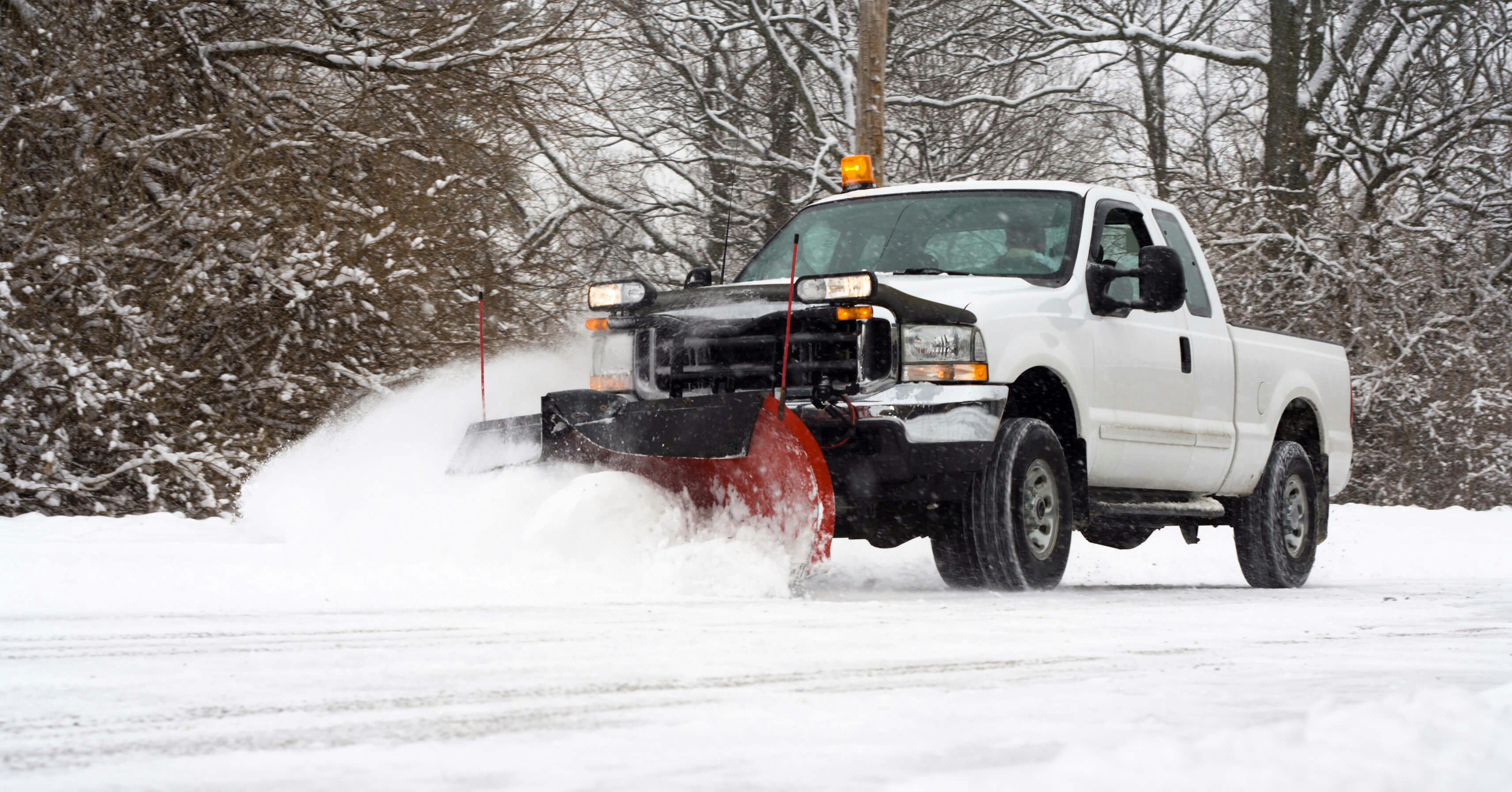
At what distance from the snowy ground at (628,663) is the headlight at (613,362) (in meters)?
0.52

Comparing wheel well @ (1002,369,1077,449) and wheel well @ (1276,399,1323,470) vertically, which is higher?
wheel well @ (1002,369,1077,449)

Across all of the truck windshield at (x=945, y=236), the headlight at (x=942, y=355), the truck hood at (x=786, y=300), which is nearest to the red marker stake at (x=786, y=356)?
the truck hood at (x=786, y=300)

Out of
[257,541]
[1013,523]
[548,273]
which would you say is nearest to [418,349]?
[548,273]

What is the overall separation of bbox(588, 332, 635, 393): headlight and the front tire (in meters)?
1.53

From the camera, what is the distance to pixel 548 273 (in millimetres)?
13273

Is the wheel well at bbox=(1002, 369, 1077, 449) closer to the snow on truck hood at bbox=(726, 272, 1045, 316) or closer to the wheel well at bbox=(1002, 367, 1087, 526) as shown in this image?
the wheel well at bbox=(1002, 367, 1087, 526)

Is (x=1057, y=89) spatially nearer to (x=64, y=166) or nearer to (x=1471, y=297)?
(x=1471, y=297)

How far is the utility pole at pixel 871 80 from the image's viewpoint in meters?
13.3

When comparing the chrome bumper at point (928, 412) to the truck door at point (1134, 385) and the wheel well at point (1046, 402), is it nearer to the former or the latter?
the wheel well at point (1046, 402)

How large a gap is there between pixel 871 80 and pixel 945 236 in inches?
234

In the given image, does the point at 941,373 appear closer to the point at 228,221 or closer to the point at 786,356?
the point at 786,356

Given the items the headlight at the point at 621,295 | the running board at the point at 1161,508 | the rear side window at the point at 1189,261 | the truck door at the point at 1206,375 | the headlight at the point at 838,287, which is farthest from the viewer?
the rear side window at the point at 1189,261

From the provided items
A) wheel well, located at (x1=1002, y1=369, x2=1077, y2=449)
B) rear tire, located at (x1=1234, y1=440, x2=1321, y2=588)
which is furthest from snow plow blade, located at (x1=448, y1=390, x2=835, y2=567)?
rear tire, located at (x1=1234, y1=440, x2=1321, y2=588)

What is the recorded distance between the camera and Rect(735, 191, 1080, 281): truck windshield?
744 centimetres
